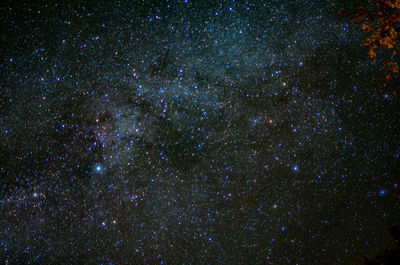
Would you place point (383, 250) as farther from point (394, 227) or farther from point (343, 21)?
point (343, 21)

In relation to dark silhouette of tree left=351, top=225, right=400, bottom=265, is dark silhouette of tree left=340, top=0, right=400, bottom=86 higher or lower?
higher

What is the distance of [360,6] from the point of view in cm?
384

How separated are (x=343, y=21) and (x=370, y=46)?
1018 millimetres

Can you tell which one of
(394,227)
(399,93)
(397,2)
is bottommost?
(394,227)

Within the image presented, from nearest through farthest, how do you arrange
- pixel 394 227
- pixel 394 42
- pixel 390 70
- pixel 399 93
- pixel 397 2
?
1. pixel 394 227
2. pixel 397 2
3. pixel 394 42
4. pixel 390 70
5. pixel 399 93

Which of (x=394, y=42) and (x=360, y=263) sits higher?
(x=394, y=42)

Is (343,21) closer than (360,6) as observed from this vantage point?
No

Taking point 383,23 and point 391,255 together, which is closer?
point 391,255

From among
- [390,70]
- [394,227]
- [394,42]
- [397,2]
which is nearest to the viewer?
[394,227]

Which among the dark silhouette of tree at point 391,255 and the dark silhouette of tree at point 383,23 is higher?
the dark silhouette of tree at point 383,23

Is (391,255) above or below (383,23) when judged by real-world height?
below

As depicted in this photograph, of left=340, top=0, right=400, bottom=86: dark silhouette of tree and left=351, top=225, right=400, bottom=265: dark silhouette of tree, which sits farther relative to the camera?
left=340, top=0, right=400, bottom=86: dark silhouette of tree

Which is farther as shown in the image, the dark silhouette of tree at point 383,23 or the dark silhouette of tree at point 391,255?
the dark silhouette of tree at point 383,23

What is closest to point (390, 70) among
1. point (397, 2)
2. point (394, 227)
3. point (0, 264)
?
point (397, 2)
